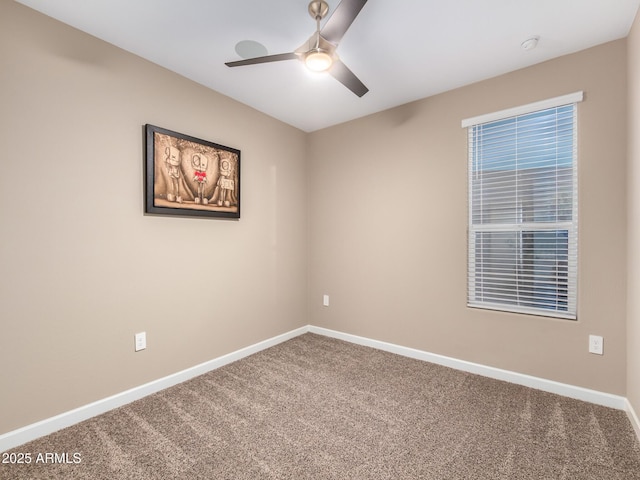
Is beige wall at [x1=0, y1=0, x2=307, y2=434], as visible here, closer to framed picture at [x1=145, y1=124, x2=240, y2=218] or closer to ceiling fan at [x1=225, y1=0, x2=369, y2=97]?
framed picture at [x1=145, y1=124, x2=240, y2=218]

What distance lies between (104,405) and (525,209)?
3412mm

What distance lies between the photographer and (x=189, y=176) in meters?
2.47

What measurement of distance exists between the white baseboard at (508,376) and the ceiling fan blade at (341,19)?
2694 millimetres

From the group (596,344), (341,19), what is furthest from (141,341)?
(596,344)

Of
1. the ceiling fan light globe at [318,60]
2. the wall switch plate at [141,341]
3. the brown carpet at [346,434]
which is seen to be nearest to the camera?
the brown carpet at [346,434]

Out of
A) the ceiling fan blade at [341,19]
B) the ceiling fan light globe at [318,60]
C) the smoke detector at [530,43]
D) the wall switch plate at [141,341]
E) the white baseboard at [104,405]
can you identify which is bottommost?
the white baseboard at [104,405]

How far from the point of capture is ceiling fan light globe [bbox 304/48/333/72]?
1.62 m

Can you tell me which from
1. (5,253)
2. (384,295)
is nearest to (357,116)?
(384,295)

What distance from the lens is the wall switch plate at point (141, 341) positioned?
220cm

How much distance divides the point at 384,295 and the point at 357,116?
6.51 feet

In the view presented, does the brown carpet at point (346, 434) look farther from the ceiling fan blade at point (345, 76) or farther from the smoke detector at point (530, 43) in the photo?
the smoke detector at point (530, 43)

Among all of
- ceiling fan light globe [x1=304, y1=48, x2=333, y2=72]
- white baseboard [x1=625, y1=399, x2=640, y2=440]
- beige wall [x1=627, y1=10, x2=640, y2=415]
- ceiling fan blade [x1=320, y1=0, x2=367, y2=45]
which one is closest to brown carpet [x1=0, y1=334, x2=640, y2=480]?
white baseboard [x1=625, y1=399, x2=640, y2=440]

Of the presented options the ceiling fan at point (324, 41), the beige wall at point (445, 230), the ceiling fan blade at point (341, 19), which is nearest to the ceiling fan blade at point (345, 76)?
the ceiling fan at point (324, 41)

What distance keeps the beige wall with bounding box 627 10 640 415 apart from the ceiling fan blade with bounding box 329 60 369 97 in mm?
1625
